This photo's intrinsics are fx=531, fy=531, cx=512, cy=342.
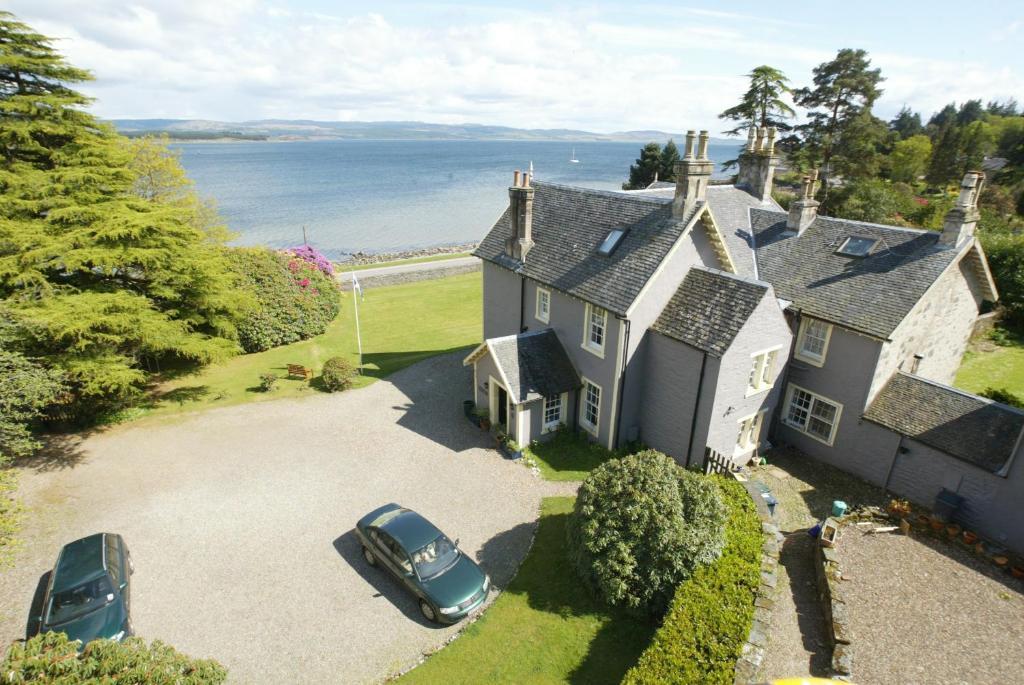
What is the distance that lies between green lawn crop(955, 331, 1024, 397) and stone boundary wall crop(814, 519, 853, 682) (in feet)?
61.9

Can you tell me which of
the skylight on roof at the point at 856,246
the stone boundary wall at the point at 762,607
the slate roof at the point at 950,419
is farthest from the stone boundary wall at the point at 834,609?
the skylight on roof at the point at 856,246

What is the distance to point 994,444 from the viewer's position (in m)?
18.1

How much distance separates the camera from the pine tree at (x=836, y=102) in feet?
171

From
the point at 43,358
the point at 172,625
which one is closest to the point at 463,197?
the point at 43,358

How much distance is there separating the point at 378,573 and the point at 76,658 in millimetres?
8772

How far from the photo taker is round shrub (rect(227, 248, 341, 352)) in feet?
111

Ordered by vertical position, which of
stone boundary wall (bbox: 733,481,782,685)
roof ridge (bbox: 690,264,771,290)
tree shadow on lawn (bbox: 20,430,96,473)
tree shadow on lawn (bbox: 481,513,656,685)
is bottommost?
tree shadow on lawn (bbox: 20,430,96,473)

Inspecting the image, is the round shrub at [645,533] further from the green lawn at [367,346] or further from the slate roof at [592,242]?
the green lawn at [367,346]

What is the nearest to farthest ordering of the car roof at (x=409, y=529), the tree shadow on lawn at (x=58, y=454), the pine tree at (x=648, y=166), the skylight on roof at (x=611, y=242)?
the car roof at (x=409, y=529), the tree shadow on lawn at (x=58, y=454), the skylight on roof at (x=611, y=242), the pine tree at (x=648, y=166)

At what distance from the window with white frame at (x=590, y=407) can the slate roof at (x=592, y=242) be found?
404cm

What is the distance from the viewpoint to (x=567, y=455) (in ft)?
74.8

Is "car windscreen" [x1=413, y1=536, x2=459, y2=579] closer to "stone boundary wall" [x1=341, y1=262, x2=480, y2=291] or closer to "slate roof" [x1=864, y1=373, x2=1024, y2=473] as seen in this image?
"slate roof" [x1=864, y1=373, x2=1024, y2=473]

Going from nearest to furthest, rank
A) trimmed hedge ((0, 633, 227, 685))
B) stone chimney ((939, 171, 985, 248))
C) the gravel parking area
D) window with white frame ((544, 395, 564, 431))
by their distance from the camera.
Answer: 1. trimmed hedge ((0, 633, 227, 685))
2. the gravel parking area
3. stone chimney ((939, 171, 985, 248))
4. window with white frame ((544, 395, 564, 431))

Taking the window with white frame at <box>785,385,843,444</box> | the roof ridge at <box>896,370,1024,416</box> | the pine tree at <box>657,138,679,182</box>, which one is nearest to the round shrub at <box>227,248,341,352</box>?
the window with white frame at <box>785,385,843,444</box>
